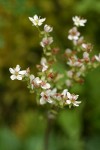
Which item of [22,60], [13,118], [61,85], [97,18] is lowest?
[61,85]

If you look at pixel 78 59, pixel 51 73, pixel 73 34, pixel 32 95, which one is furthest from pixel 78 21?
pixel 32 95

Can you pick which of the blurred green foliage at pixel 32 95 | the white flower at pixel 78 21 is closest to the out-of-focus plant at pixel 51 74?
the white flower at pixel 78 21

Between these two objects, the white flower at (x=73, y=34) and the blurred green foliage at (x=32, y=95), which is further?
the blurred green foliage at (x=32, y=95)

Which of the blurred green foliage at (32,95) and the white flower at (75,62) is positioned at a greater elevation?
the blurred green foliage at (32,95)

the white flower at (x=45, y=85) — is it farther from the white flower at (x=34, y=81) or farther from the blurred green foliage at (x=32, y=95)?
the blurred green foliage at (x=32, y=95)

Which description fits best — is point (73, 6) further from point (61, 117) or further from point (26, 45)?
point (61, 117)

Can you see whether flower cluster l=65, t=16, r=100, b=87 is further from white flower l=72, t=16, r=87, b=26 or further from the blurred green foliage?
the blurred green foliage

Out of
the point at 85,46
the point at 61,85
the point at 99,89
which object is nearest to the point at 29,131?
the point at 99,89

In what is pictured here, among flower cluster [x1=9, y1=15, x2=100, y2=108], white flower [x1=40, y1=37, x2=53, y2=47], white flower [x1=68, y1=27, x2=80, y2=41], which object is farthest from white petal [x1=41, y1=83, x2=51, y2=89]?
white flower [x1=68, y1=27, x2=80, y2=41]
